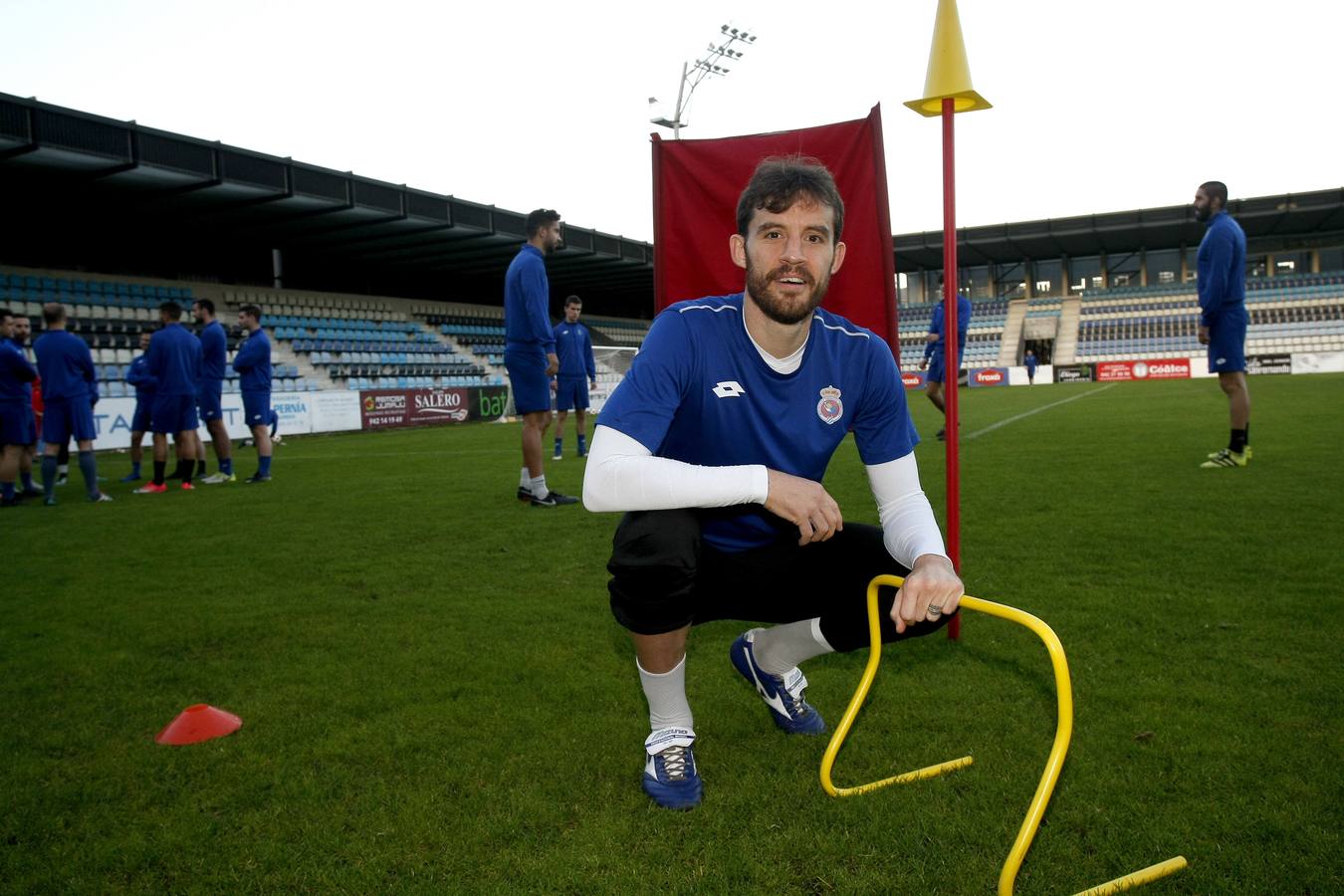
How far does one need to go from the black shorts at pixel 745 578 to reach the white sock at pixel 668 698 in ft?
0.52

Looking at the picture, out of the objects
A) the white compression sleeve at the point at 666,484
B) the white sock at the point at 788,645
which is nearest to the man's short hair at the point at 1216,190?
the white sock at the point at 788,645

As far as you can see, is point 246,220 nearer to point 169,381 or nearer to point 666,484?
point 169,381

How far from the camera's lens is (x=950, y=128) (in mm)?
3244

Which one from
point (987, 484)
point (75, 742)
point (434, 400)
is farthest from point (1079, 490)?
point (434, 400)

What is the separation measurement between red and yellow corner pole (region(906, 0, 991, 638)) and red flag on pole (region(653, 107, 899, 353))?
0.28 m

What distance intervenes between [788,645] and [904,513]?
0.57 metres

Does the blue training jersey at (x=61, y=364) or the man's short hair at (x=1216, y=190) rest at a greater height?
the man's short hair at (x=1216, y=190)

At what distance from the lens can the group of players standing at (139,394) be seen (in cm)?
807

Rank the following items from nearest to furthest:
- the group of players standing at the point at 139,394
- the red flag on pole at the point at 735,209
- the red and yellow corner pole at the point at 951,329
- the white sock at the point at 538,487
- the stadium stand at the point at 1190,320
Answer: the red and yellow corner pole at the point at 951,329 < the red flag on pole at the point at 735,209 < the white sock at the point at 538,487 < the group of players standing at the point at 139,394 < the stadium stand at the point at 1190,320

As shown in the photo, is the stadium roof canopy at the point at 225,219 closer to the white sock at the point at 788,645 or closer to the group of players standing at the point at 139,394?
the group of players standing at the point at 139,394

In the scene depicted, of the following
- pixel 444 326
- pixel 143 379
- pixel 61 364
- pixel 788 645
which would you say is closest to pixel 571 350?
pixel 143 379

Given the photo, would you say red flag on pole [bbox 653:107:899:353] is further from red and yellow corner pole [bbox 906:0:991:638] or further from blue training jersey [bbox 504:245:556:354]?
blue training jersey [bbox 504:245:556:354]

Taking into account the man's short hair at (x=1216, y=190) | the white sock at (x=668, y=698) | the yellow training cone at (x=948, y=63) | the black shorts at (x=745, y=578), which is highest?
the man's short hair at (x=1216, y=190)

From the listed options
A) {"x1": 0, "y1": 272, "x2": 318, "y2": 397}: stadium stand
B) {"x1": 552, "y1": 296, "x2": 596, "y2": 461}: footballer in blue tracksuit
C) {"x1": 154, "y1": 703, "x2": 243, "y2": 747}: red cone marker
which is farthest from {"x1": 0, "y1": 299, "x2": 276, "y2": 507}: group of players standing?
{"x1": 0, "y1": 272, "x2": 318, "y2": 397}: stadium stand
